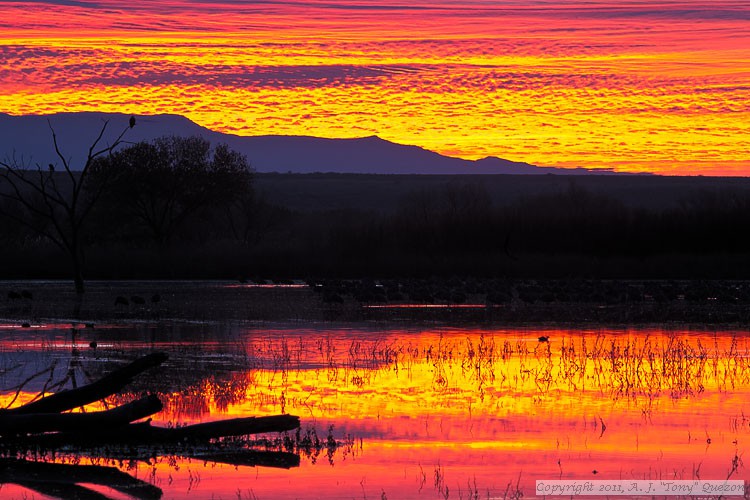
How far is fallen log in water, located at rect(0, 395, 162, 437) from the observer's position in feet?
39.8

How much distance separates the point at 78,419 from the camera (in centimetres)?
1220

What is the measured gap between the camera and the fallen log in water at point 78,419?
1212 cm

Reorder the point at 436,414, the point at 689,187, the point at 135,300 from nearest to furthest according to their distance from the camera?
the point at 436,414
the point at 135,300
the point at 689,187

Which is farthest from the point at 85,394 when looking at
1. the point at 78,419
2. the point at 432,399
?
the point at 432,399

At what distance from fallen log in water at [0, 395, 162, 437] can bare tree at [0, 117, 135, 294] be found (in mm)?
26563

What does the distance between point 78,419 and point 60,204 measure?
6724 cm

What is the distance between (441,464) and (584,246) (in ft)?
147

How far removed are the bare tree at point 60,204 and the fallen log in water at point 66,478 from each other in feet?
89.2

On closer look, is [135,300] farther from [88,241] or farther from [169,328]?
[88,241]

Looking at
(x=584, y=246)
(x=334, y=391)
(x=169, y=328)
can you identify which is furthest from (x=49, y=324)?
(x=584, y=246)

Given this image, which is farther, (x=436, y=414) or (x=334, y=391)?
(x=334, y=391)

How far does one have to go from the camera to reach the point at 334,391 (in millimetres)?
16938

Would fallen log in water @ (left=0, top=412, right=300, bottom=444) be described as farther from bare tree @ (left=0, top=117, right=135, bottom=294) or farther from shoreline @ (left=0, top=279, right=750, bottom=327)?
bare tree @ (left=0, top=117, right=135, bottom=294)

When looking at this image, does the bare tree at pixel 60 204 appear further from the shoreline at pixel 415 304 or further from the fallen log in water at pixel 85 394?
the fallen log in water at pixel 85 394
